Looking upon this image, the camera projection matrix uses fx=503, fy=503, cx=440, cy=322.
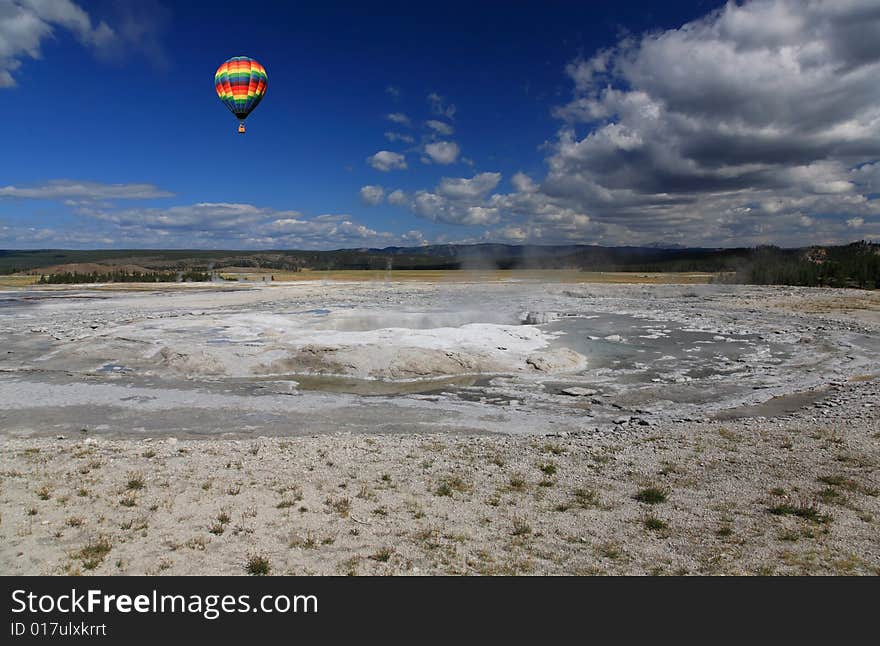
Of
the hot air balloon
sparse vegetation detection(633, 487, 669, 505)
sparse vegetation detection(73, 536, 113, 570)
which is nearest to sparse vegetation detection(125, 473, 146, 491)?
sparse vegetation detection(73, 536, 113, 570)

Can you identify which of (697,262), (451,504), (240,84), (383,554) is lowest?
(451,504)

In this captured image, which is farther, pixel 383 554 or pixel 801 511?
pixel 801 511

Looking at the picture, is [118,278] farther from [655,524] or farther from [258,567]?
[655,524]

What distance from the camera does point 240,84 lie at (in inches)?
1126

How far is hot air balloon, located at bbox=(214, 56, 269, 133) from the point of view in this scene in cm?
2853

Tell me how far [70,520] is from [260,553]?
2784 millimetres

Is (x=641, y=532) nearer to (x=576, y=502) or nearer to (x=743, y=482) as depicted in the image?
(x=576, y=502)

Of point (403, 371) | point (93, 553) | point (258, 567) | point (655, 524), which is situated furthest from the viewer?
point (403, 371)

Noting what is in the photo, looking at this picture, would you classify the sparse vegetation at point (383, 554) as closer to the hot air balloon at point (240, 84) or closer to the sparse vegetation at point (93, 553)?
the sparse vegetation at point (93, 553)

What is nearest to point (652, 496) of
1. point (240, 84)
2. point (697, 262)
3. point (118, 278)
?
point (240, 84)

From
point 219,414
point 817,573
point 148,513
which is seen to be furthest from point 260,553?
point 219,414

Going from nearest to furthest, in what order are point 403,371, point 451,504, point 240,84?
point 451,504 → point 403,371 → point 240,84

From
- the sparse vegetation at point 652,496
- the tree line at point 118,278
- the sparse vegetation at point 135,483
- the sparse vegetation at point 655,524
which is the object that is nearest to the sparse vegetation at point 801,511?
the sparse vegetation at point 652,496

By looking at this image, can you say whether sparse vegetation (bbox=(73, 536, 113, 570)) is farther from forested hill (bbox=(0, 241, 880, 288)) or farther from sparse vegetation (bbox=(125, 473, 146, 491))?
forested hill (bbox=(0, 241, 880, 288))
